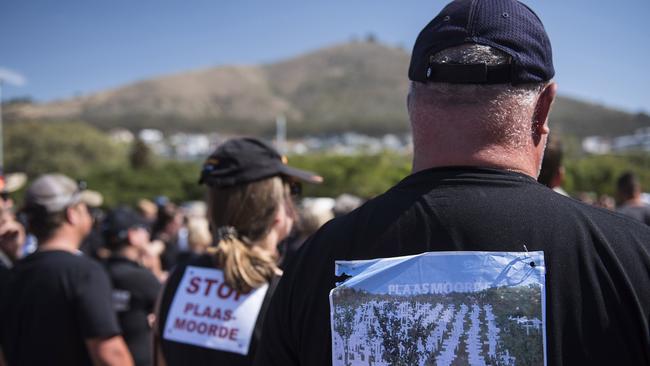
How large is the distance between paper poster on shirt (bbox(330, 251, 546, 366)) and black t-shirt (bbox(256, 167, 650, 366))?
0.08ft

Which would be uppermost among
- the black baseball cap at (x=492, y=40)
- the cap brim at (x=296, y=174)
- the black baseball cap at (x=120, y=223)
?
the black baseball cap at (x=492, y=40)

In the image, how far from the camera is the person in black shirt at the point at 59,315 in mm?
2744

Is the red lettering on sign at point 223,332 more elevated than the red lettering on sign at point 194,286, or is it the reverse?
the red lettering on sign at point 194,286

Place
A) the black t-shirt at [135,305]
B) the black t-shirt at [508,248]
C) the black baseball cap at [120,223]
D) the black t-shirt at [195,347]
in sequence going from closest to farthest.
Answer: the black t-shirt at [508,248]
the black t-shirt at [195,347]
the black t-shirt at [135,305]
the black baseball cap at [120,223]

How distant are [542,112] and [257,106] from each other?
583ft

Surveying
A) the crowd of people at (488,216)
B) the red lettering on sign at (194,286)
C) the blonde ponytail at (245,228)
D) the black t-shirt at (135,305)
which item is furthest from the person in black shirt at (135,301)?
the crowd of people at (488,216)

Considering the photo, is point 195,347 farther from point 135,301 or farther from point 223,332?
point 135,301

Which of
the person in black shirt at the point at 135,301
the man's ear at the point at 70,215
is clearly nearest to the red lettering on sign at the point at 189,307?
the man's ear at the point at 70,215

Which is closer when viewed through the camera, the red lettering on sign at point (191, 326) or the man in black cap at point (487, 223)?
the man in black cap at point (487, 223)

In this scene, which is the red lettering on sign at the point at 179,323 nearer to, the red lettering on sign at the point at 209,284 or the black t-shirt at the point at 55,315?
the red lettering on sign at the point at 209,284

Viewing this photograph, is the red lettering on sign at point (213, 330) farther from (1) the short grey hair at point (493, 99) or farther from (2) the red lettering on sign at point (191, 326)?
(1) the short grey hair at point (493, 99)

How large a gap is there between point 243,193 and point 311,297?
1.04 metres

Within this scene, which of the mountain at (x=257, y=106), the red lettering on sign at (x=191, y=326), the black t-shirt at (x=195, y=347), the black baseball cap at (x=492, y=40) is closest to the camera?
the black baseball cap at (x=492, y=40)

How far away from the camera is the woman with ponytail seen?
6.71 feet
